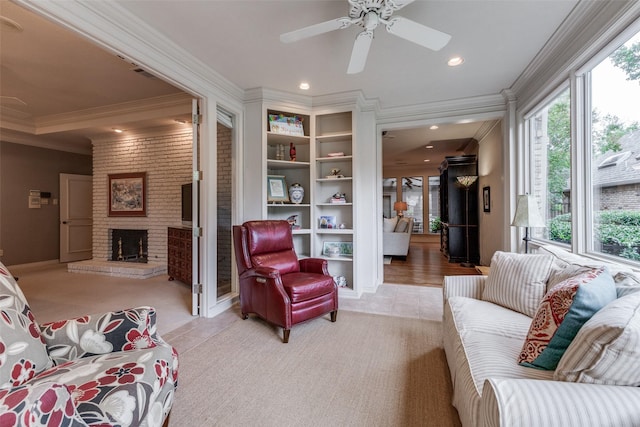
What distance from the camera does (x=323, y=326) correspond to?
2703 mm

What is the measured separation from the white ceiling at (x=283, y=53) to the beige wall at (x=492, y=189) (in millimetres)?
1149

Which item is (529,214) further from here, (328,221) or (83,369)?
(83,369)

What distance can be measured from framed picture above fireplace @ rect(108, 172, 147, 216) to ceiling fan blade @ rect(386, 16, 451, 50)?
5.04m

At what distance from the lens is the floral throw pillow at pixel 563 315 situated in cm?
109

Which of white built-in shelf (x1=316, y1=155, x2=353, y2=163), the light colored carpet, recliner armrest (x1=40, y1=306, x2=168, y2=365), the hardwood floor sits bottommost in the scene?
the light colored carpet

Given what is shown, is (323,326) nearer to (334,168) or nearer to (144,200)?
(334,168)

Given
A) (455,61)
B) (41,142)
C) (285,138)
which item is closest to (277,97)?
(285,138)

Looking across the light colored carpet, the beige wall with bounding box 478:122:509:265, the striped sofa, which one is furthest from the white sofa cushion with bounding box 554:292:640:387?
the beige wall with bounding box 478:122:509:265

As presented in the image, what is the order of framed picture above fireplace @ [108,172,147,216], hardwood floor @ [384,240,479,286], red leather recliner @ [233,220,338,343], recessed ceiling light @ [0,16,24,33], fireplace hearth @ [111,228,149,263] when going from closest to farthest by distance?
recessed ceiling light @ [0,16,24,33] → red leather recliner @ [233,220,338,343] → hardwood floor @ [384,240,479,286] → framed picture above fireplace @ [108,172,147,216] → fireplace hearth @ [111,228,149,263]

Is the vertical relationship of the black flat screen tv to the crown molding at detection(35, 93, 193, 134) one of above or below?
below

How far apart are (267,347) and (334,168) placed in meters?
2.53

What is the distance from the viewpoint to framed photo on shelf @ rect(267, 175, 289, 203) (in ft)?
12.1

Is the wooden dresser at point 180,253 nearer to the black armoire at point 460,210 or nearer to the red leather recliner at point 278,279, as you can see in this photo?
the red leather recliner at point 278,279

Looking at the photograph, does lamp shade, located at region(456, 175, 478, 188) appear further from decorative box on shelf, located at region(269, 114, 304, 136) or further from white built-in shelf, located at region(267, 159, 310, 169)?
decorative box on shelf, located at region(269, 114, 304, 136)
